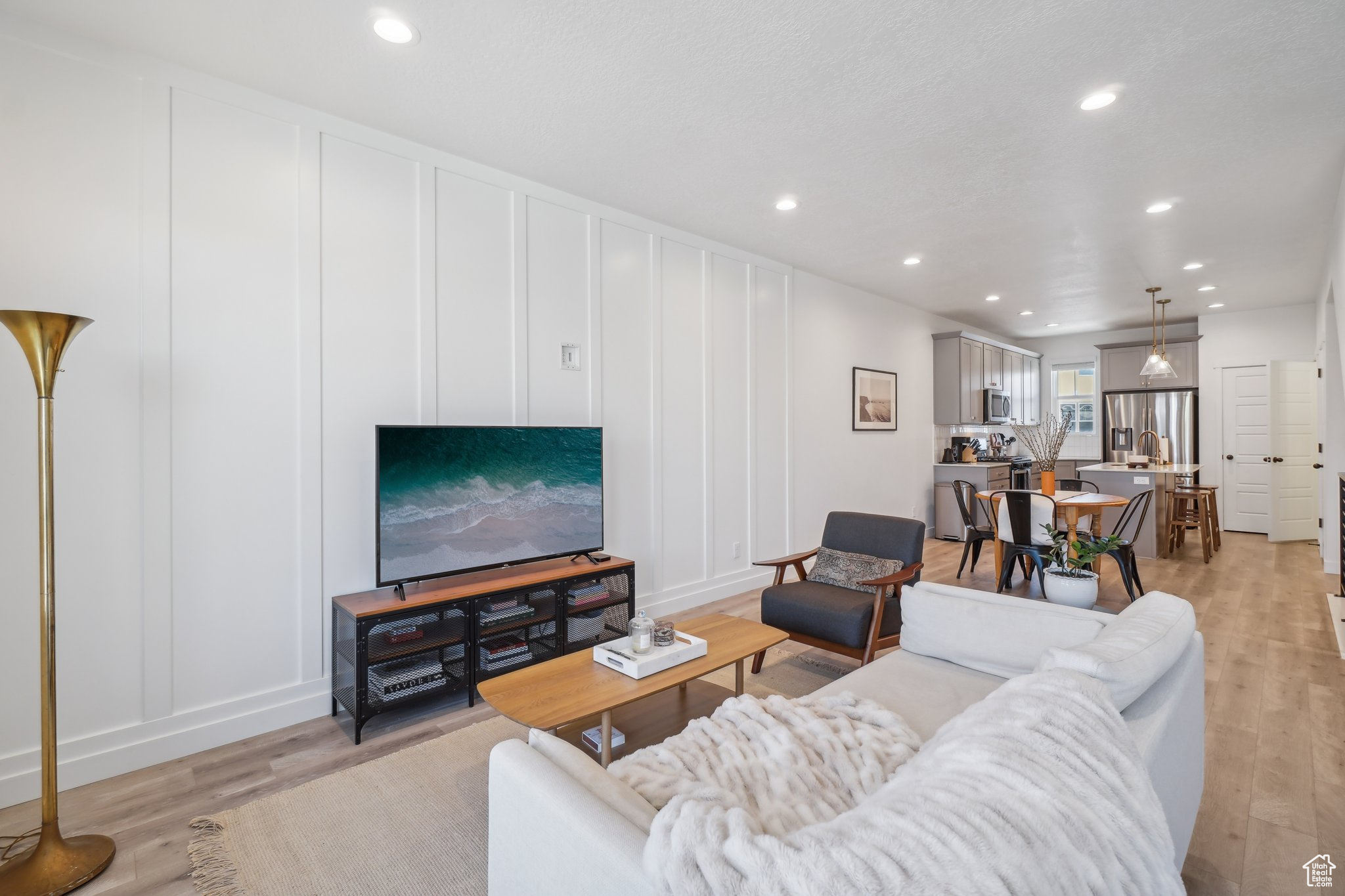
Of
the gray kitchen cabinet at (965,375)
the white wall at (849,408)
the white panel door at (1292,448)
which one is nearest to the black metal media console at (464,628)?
the white wall at (849,408)

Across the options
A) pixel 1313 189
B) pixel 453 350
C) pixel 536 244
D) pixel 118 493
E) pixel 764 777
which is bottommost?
pixel 764 777

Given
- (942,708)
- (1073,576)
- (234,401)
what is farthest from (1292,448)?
(234,401)

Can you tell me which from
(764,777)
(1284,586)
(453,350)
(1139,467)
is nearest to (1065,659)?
(764,777)

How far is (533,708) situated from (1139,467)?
268 inches

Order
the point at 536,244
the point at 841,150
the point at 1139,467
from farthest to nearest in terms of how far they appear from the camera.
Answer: the point at 1139,467 < the point at 536,244 < the point at 841,150

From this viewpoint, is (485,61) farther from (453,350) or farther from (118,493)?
(118,493)

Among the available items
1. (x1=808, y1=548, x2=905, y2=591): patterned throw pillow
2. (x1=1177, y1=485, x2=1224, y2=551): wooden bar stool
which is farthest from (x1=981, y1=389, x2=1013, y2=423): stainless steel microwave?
(x1=808, y1=548, x2=905, y2=591): patterned throw pillow

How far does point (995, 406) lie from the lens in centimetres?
807

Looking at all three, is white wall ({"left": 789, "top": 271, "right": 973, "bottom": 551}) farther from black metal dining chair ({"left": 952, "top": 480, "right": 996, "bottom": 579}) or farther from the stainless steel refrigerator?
the stainless steel refrigerator

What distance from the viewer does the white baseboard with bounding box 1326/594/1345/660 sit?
3.71 metres

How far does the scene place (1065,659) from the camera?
4.89 feet

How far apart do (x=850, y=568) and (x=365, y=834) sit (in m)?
2.52

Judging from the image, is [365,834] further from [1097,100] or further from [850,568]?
[1097,100]

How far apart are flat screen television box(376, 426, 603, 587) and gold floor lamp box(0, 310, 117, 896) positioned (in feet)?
3.66
